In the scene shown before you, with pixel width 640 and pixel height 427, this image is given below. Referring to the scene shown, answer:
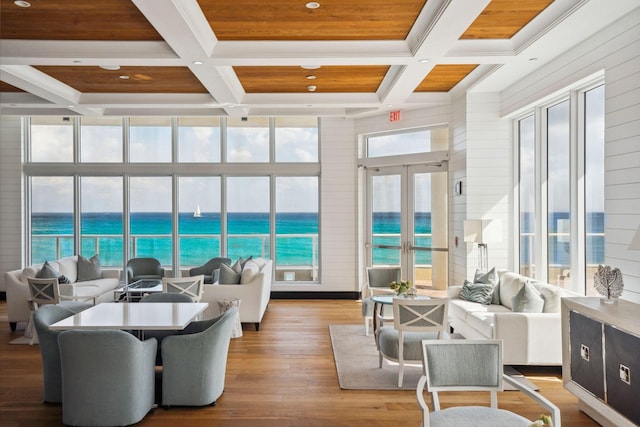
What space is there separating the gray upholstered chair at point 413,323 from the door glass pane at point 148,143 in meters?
6.64

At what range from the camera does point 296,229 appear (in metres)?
9.95

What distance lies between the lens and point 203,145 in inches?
389

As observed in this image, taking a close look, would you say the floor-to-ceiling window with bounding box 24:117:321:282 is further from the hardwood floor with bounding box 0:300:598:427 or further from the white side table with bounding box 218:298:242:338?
the hardwood floor with bounding box 0:300:598:427

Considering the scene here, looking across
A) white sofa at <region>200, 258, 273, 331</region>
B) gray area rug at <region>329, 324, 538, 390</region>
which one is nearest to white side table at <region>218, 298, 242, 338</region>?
white sofa at <region>200, 258, 273, 331</region>

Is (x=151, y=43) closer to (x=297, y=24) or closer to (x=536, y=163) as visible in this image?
(x=297, y=24)

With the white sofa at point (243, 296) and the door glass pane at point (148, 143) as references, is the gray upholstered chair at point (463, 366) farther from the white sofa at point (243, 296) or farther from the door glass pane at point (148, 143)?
the door glass pane at point (148, 143)

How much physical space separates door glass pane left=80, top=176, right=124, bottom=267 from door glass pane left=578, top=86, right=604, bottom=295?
26.6ft

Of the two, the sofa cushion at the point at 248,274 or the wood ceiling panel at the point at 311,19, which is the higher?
the wood ceiling panel at the point at 311,19

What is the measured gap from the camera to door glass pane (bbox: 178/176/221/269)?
9.86 meters

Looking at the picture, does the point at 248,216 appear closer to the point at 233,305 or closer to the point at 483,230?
the point at 233,305

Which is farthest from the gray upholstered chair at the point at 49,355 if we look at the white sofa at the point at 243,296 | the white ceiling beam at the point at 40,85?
the white ceiling beam at the point at 40,85

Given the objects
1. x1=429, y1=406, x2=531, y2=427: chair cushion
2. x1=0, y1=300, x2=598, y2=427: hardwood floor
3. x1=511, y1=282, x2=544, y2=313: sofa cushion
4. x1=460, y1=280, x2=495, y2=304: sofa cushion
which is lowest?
x1=0, y1=300, x2=598, y2=427: hardwood floor

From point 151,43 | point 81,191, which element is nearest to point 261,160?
point 81,191

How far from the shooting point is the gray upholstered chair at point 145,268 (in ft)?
29.4
